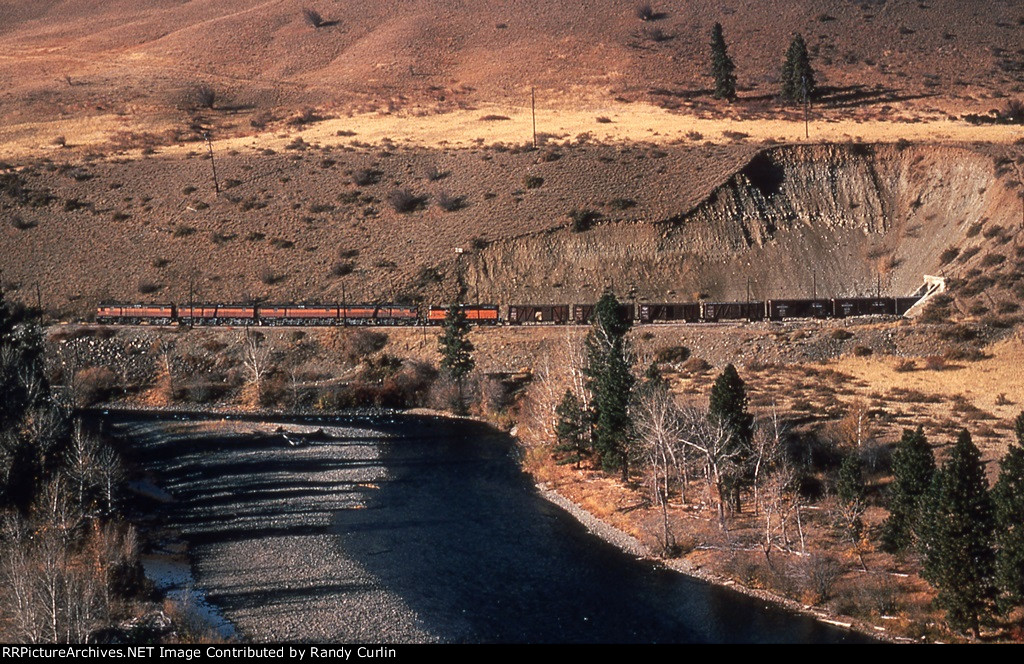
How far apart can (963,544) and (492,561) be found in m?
16.1

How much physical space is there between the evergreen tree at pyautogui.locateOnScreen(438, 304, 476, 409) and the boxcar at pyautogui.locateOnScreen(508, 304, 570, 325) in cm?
706

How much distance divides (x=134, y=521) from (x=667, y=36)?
95.9 metres

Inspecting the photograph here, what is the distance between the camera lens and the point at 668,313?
68.4 metres

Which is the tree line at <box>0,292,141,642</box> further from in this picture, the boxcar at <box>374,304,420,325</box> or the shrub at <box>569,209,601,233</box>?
the shrub at <box>569,209,601,233</box>

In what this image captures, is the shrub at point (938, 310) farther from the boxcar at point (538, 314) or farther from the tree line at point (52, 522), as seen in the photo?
the tree line at point (52, 522)

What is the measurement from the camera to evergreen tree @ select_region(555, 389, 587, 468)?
47938 mm

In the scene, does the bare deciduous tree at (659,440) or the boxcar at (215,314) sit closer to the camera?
the bare deciduous tree at (659,440)

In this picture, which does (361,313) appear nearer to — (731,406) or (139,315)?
(139,315)

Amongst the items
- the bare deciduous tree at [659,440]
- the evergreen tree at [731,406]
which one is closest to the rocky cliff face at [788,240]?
the bare deciduous tree at [659,440]

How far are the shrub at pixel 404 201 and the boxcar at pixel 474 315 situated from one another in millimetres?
16237

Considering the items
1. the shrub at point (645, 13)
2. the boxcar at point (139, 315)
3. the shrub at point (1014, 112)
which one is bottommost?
the boxcar at point (139, 315)

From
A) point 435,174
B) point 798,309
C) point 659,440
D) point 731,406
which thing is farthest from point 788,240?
point 659,440

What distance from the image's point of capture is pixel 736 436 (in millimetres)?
40812

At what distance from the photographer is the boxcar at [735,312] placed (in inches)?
2670
